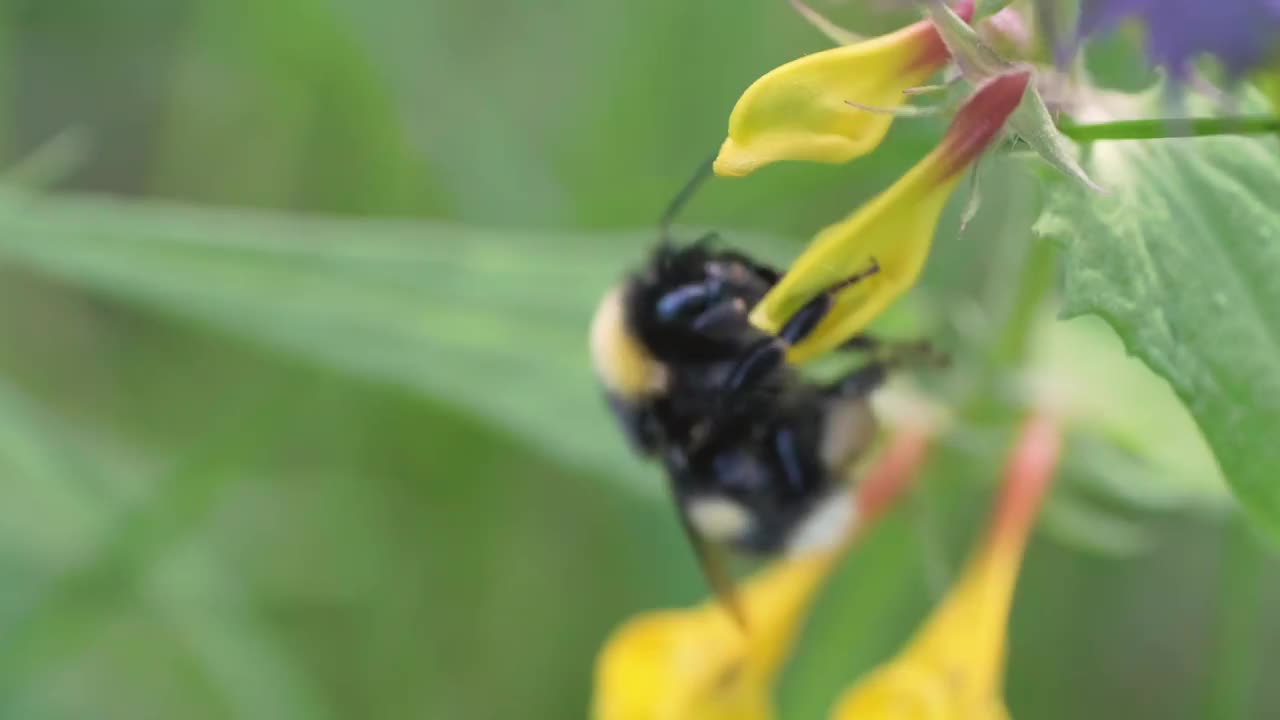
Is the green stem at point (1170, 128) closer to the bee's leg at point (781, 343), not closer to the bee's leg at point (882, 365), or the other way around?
the bee's leg at point (781, 343)

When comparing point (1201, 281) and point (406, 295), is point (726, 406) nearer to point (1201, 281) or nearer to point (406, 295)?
point (1201, 281)

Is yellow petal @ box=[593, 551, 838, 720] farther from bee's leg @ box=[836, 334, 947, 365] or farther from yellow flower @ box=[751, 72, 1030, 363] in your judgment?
yellow flower @ box=[751, 72, 1030, 363]

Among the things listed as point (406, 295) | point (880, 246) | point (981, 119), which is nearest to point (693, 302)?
point (880, 246)

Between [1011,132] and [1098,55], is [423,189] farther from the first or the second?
[1011,132]

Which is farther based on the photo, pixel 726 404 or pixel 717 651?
pixel 717 651

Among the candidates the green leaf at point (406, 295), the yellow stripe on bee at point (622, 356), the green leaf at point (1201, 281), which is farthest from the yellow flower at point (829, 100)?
the green leaf at point (406, 295)

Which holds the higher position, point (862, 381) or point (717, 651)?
point (862, 381)

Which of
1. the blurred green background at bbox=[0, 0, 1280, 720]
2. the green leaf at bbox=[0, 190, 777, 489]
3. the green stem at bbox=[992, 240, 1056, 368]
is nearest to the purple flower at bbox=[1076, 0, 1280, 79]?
the green stem at bbox=[992, 240, 1056, 368]
